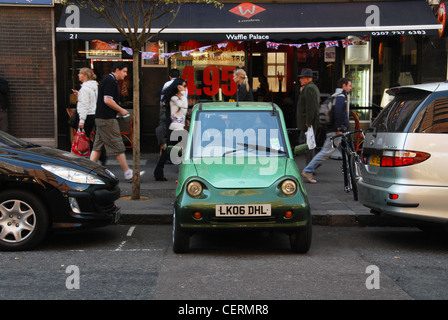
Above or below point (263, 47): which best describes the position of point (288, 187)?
below

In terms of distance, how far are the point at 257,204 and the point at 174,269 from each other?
1074mm

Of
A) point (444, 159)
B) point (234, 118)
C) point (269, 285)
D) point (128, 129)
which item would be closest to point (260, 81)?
point (128, 129)

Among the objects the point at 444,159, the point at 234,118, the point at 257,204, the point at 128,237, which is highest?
the point at 234,118

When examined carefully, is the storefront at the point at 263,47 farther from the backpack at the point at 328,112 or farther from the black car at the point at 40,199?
the black car at the point at 40,199

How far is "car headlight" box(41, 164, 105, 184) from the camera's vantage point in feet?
21.0

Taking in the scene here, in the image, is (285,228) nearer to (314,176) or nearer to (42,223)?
Answer: (42,223)

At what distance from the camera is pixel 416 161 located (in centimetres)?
618

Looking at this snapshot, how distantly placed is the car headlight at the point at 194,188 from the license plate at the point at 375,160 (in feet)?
6.96

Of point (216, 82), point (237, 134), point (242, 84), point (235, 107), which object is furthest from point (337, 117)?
point (216, 82)

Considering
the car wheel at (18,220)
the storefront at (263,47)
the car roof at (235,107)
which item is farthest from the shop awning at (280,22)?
the car wheel at (18,220)

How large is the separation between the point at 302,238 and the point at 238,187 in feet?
2.92

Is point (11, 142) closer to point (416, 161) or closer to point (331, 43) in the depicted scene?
point (416, 161)

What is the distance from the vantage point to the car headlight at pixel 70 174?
21.0 ft

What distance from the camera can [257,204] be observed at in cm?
595
